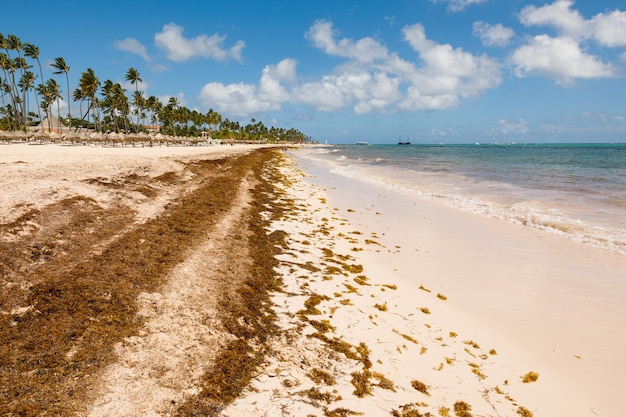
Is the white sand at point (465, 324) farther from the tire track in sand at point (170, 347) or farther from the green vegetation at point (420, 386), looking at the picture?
the tire track in sand at point (170, 347)

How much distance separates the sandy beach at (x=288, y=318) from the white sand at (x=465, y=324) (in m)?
0.03

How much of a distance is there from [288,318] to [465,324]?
3.23 m

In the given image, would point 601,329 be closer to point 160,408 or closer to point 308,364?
point 308,364

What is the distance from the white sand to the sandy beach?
0.10 feet

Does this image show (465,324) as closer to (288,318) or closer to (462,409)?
(462,409)

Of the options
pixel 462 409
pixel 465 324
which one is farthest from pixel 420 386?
pixel 465 324

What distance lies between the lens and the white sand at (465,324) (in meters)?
3.96

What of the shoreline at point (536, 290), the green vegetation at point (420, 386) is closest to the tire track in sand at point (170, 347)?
the green vegetation at point (420, 386)

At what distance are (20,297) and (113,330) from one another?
6.05 feet

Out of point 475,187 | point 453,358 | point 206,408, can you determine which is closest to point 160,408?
point 206,408

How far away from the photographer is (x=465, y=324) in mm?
5664

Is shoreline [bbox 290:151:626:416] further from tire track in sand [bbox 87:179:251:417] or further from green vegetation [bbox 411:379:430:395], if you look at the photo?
tire track in sand [bbox 87:179:251:417]

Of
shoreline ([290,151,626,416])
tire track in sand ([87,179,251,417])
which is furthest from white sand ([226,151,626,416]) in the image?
tire track in sand ([87,179,251,417])

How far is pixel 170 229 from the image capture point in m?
8.87
